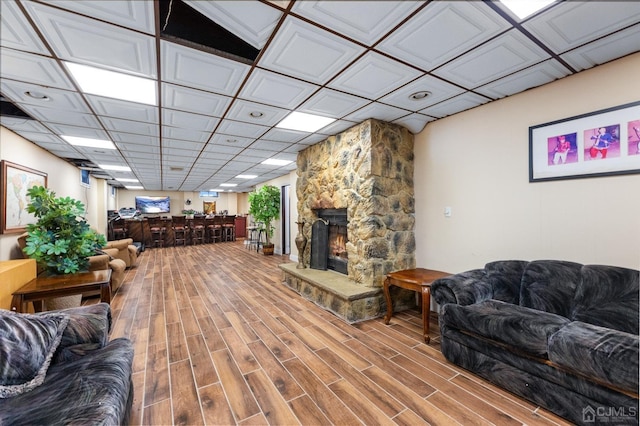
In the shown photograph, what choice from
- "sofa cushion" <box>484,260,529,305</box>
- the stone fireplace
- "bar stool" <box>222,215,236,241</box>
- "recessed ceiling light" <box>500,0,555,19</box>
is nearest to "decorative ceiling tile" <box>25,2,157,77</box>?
"recessed ceiling light" <box>500,0,555,19</box>

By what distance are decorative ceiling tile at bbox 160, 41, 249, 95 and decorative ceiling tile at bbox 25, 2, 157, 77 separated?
3.9 inches

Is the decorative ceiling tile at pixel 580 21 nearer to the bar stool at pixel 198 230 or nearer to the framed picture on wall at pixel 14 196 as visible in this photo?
the framed picture on wall at pixel 14 196

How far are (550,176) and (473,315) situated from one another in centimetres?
143

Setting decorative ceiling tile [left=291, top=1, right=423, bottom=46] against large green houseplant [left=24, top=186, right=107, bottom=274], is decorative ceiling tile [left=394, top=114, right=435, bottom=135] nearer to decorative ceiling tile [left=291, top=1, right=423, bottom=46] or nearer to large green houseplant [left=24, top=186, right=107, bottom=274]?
decorative ceiling tile [left=291, top=1, right=423, bottom=46]

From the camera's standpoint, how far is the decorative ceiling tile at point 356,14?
53.1 inches

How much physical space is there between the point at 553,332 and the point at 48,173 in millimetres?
6492

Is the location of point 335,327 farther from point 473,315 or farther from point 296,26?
point 296,26

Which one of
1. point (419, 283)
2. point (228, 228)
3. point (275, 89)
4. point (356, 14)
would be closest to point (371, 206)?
point (419, 283)

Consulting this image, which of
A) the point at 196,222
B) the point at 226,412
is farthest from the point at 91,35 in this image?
the point at 196,222

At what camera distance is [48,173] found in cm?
407

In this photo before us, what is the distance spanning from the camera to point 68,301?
3.23 m

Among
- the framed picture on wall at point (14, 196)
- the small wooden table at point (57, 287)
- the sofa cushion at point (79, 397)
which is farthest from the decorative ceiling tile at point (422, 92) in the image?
the framed picture on wall at point (14, 196)

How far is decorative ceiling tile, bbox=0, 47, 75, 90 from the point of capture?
1721 mm

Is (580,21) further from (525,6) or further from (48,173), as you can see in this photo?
(48,173)
